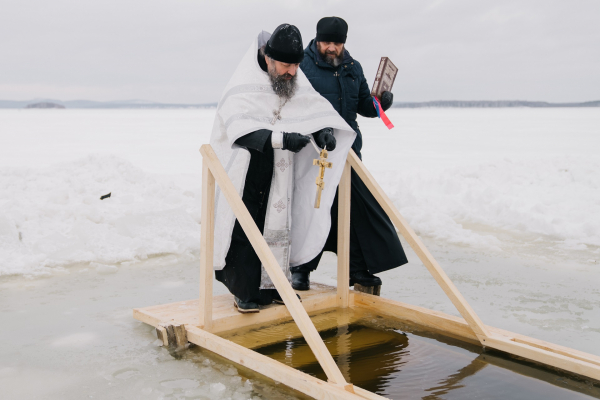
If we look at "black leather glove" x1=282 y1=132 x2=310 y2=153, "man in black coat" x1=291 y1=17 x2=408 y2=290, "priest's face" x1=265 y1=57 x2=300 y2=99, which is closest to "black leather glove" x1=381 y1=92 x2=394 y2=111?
"man in black coat" x1=291 y1=17 x2=408 y2=290

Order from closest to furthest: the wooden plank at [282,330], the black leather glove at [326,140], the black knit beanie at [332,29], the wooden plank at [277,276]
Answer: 1. the wooden plank at [277,276]
2. the black leather glove at [326,140]
3. the wooden plank at [282,330]
4. the black knit beanie at [332,29]

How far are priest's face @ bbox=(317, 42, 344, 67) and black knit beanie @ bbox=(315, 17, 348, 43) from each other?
3cm

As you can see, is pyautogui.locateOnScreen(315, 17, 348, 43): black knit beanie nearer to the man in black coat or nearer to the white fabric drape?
the man in black coat

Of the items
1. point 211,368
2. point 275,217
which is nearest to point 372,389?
point 211,368

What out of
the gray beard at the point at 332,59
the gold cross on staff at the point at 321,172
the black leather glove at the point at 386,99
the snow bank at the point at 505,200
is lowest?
the snow bank at the point at 505,200

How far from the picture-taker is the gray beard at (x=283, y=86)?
3340mm

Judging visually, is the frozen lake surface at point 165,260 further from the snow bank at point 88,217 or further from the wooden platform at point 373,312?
the wooden platform at point 373,312

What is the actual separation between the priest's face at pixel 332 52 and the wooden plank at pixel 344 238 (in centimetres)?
68

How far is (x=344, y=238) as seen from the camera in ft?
12.8

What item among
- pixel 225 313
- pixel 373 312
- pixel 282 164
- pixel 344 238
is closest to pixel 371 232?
pixel 344 238

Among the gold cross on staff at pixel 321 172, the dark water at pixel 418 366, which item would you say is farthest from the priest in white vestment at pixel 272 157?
the dark water at pixel 418 366

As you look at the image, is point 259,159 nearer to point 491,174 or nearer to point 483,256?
point 483,256

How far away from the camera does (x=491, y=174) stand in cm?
932

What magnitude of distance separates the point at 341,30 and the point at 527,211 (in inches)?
175
